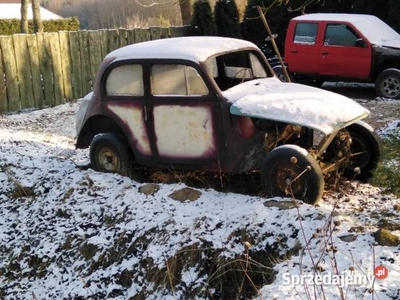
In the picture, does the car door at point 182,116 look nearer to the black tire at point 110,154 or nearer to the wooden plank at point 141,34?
the black tire at point 110,154

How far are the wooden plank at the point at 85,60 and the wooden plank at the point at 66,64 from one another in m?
0.42

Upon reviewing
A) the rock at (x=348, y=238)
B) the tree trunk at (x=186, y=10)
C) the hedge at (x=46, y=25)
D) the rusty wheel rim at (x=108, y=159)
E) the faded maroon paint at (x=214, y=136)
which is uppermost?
the tree trunk at (x=186, y=10)

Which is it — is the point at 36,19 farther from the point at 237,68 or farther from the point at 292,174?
the point at 292,174

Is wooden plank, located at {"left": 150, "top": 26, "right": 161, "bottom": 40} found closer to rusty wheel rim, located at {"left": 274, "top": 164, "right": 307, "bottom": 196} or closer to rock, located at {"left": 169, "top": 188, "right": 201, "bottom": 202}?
rock, located at {"left": 169, "top": 188, "right": 201, "bottom": 202}

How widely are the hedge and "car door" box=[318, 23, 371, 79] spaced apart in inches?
657

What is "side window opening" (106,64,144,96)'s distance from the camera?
611 cm

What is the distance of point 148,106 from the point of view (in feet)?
19.6

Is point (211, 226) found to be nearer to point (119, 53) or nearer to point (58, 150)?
point (119, 53)

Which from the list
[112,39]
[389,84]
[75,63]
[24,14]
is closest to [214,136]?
[389,84]

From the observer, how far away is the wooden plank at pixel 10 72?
11.4m

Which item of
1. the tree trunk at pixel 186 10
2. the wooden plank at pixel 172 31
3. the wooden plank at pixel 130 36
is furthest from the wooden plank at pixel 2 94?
the tree trunk at pixel 186 10

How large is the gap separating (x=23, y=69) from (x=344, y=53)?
7.06m

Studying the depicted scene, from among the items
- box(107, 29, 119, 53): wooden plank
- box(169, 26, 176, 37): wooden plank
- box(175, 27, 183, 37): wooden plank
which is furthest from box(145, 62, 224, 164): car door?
box(175, 27, 183, 37): wooden plank

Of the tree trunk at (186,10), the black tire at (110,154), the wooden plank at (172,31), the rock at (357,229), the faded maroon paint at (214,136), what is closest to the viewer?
the rock at (357,229)
